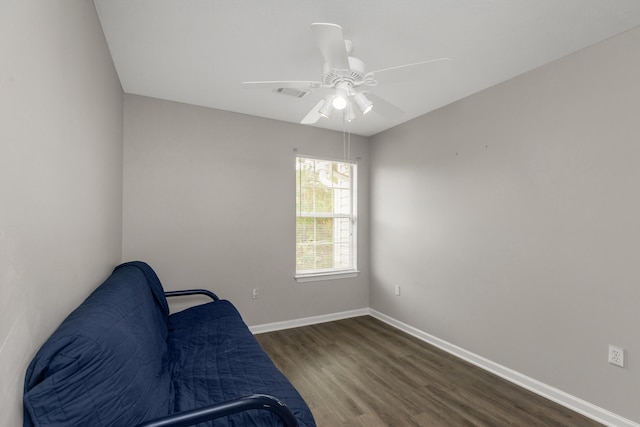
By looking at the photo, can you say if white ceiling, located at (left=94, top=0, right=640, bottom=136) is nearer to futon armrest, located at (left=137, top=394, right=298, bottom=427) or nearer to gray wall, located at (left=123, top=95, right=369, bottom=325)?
gray wall, located at (left=123, top=95, right=369, bottom=325)

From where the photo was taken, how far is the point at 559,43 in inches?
82.5

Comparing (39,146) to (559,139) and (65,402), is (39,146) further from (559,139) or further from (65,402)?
(559,139)

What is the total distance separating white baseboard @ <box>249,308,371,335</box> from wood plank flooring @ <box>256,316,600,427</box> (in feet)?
0.37

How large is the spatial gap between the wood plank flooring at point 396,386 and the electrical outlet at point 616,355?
0.43 metres

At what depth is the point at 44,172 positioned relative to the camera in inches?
42.4

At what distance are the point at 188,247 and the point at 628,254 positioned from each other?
11.7 ft

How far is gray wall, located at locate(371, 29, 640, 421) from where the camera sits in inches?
77.9

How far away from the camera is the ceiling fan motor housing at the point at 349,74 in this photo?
5.77ft

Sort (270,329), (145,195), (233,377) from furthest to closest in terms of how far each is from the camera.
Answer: (270,329) < (145,195) < (233,377)

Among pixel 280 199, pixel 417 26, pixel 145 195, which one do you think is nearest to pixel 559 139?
pixel 417 26

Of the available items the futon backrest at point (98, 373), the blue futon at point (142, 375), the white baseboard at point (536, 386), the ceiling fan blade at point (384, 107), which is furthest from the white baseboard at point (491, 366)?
the ceiling fan blade at point (384, 107)

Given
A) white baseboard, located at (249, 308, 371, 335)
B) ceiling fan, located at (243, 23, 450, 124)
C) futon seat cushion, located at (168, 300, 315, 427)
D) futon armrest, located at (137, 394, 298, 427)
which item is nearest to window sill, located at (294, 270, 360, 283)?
white baseboard, located at (249, 308, 371, 335)

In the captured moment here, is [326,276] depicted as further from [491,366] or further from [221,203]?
[491,366]

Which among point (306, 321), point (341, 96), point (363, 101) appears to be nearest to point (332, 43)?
point (341, 96)
